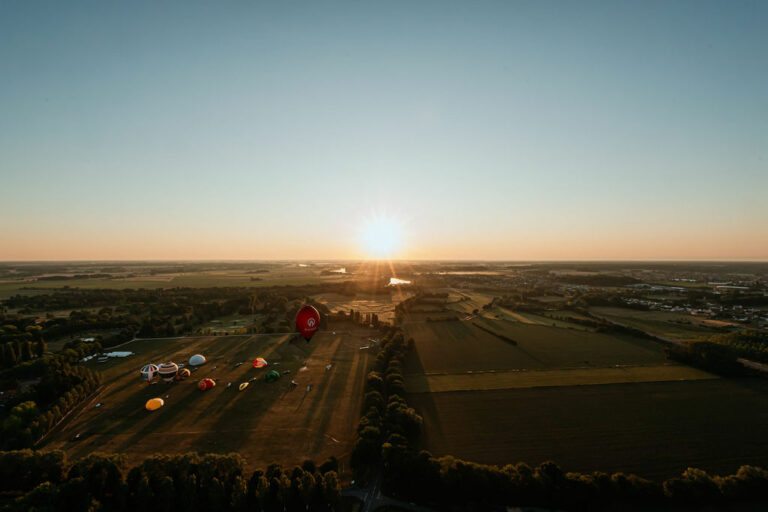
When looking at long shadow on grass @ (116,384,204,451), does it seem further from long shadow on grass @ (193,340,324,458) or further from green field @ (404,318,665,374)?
green field @ (404,318,665,374)

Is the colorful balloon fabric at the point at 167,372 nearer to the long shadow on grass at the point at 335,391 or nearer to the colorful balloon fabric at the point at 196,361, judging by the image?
the colorful balloon fabric at the point at 196,361

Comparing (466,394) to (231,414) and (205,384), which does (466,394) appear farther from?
(205,384)

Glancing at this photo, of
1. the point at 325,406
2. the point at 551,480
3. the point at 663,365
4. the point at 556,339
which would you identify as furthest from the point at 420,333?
the point at 551,480

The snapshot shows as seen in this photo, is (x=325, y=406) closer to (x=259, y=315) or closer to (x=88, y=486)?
(x=88, y=486)

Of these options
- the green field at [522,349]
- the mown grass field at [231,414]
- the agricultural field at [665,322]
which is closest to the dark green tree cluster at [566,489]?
the mown grass field at [231,414]

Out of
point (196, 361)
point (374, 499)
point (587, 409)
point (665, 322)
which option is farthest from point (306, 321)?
point (665, 322)
